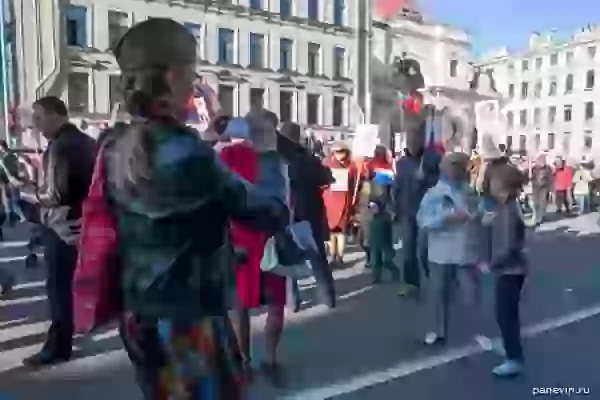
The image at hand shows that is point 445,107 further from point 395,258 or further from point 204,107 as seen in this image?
point 204,107

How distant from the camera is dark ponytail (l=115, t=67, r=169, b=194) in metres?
1.18

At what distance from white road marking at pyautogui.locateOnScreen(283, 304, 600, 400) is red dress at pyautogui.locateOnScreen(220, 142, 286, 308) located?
0.26 m

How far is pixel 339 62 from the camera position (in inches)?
61.2

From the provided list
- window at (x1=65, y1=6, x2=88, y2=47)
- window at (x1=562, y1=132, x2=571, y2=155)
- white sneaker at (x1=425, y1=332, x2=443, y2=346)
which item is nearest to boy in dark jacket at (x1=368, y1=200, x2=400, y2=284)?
white sneaker at (x1=425, y1=332, x2=443, y2=346)

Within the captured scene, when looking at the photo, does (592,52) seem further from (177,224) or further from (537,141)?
(177,224)

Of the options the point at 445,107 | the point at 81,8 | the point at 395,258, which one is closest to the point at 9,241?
the point at 81,8

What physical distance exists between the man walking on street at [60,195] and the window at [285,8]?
21.8 inches

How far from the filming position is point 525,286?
168cm

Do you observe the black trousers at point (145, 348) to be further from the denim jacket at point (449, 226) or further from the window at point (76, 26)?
the denim jacket at point (449, 226)

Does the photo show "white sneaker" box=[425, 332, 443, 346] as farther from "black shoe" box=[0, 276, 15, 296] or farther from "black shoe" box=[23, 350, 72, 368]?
"black shoe" box=[0, 276, 15, 296]

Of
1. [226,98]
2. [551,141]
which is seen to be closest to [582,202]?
[551,141]

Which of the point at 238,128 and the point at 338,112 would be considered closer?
the point at 238,128

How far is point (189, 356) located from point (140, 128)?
45cm

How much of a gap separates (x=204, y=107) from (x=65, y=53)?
13.3 inches
